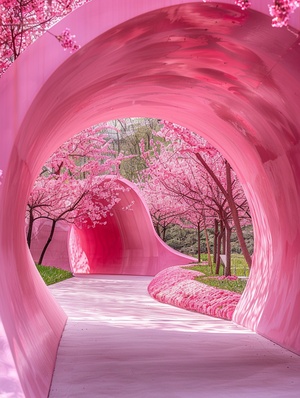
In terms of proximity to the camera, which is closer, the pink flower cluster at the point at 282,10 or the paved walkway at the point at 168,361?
the pink flower cluster at the point at 282,10

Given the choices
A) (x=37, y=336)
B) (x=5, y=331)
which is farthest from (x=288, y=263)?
(x=5, y=331)

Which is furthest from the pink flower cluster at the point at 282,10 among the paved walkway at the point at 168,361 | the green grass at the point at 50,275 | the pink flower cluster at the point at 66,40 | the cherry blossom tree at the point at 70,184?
the green grass at the point at 50,275

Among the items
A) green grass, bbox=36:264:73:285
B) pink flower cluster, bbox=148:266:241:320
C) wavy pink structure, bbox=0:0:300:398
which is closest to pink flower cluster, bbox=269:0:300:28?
wavy pink structure, bbox=0:0:300:398

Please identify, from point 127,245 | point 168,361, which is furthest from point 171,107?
point 127,245

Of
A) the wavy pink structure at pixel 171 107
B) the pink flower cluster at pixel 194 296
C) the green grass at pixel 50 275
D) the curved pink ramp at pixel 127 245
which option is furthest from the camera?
the curved pink ramp at pixel 127 245

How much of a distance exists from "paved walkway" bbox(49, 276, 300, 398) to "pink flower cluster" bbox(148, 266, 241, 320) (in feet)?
1.69

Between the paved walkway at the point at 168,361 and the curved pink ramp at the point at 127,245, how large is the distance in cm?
1675

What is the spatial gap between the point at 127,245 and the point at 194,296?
16729 millimetres

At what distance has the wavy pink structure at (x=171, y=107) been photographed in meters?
4.52

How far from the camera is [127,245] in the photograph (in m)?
30.4

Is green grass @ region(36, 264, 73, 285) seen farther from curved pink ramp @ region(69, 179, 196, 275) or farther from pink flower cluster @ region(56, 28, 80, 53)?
pink flower cluster @ region(56, 28, 80, 53)

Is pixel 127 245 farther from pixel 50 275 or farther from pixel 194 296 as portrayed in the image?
pixel 194 296

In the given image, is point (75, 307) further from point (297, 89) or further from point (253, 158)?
point (297, 89)

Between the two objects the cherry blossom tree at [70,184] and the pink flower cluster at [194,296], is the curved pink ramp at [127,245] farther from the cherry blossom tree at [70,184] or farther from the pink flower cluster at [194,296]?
the pink flower cluster at [194,296]
